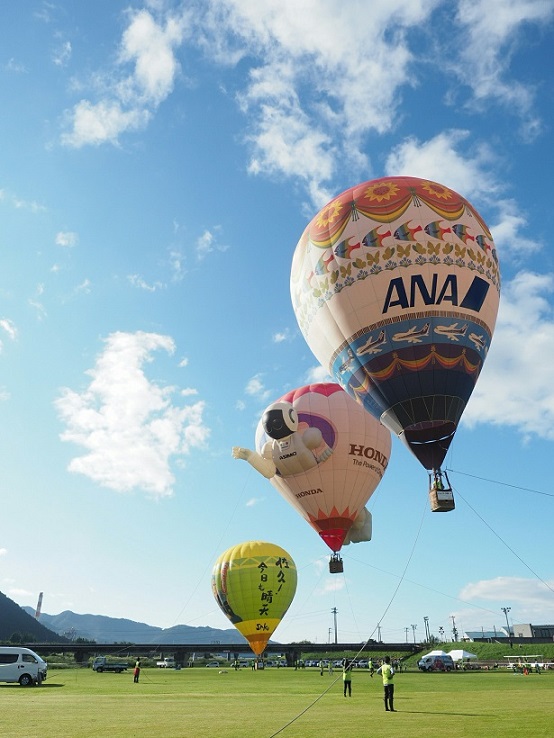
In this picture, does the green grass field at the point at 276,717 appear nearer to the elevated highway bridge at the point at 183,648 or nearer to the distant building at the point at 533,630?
the elevated highway bridge at the point at 183,648

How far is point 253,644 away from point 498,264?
37.6 metres

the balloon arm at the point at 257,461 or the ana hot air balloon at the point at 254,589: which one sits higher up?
the balloon arm at the point at 257,461

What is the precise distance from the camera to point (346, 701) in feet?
72.6

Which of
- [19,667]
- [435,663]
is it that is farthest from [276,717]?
[435,663]

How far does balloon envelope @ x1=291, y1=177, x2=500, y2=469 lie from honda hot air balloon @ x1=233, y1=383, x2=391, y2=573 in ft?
32.2

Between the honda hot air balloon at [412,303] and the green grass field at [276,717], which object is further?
the honda hot air balloon at [412,303]

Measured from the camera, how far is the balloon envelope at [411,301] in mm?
24906

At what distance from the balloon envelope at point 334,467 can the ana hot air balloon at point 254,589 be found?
1328cm

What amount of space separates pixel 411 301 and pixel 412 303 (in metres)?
0.09

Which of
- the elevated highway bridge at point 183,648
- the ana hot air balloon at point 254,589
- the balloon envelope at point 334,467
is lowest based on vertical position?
the elevated highway bridge at point 183,648

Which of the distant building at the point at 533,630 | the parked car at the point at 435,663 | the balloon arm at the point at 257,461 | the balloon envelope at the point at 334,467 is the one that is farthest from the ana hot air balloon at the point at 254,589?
the distant building at the point at 533,630

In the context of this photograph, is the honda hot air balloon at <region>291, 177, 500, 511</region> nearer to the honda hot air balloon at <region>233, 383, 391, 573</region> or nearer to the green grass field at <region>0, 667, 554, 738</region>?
the green grass field at <region>0, 667, 554, 738</region>

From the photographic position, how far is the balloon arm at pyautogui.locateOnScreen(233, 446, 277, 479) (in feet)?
122

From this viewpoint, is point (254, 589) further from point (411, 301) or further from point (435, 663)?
point (411, 301)
